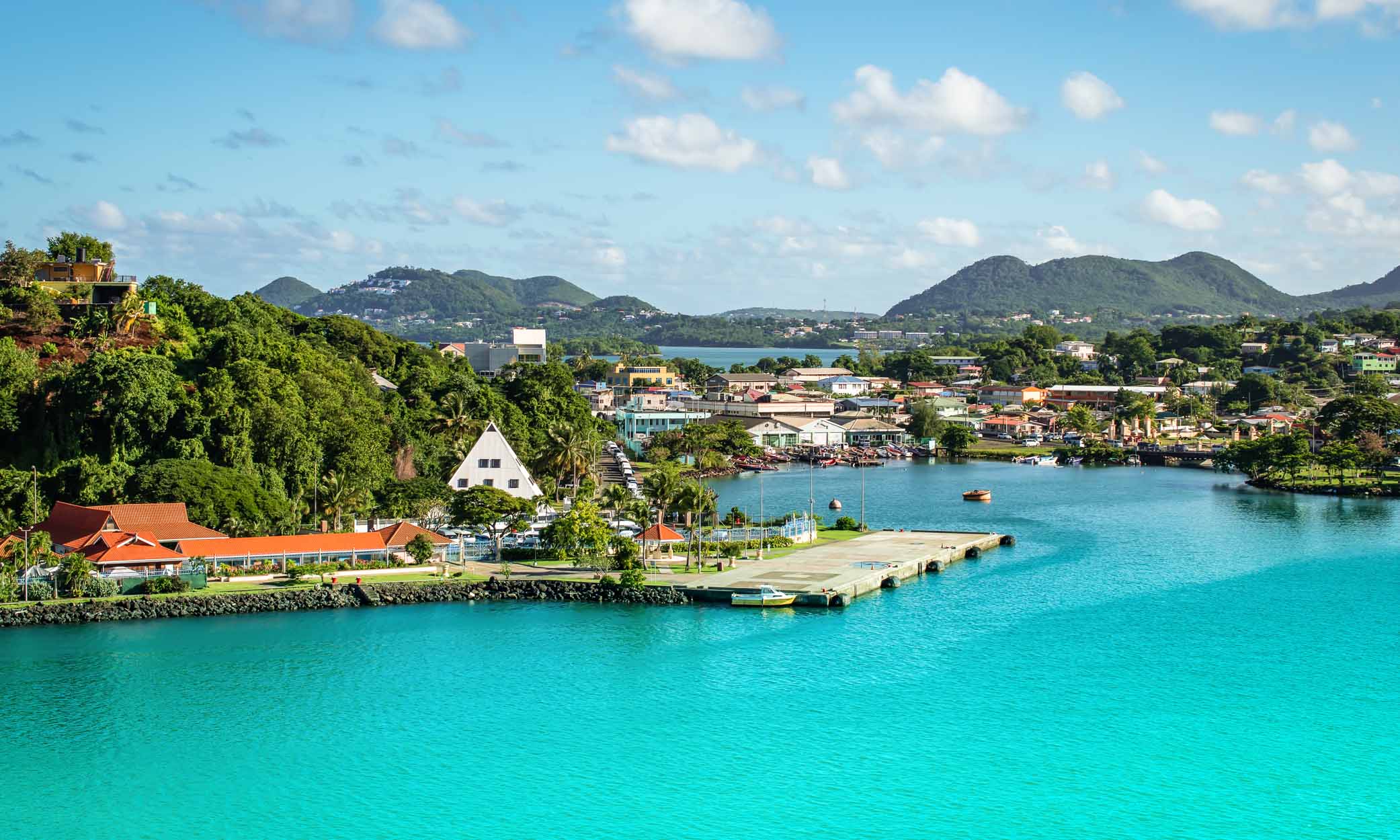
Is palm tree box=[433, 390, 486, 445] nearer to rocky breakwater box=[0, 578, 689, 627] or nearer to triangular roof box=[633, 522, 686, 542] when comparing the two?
triangular roof box=[633, 522, 686, 542]

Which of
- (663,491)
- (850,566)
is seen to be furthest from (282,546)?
(850,566)

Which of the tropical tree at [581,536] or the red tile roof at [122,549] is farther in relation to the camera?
the tropical tree at [581,536]

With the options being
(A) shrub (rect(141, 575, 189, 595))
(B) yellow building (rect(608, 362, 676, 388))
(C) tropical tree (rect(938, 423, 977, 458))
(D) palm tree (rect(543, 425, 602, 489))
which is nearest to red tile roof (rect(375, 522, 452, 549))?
(A) shrub (rect(141, 575, 189, 595))

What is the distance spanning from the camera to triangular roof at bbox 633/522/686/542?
44.1 meters

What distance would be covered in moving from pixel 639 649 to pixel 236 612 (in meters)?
11.6

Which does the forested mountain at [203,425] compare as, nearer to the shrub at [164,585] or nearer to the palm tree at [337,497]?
the palm tree at [337,497]

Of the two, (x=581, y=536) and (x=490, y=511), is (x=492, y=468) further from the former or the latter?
(x=581, y=536)

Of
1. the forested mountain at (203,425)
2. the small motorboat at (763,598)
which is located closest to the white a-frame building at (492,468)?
the forested mountain at (203,425)

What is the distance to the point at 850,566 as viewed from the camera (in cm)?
4356

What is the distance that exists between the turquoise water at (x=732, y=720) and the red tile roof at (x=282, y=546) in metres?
3.90

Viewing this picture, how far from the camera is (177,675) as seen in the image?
101ft

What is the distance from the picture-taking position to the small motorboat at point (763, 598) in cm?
3816

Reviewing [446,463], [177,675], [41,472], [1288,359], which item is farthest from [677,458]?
[1288,359]

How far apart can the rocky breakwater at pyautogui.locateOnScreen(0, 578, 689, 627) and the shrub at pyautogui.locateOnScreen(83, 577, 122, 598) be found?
0.56 m
